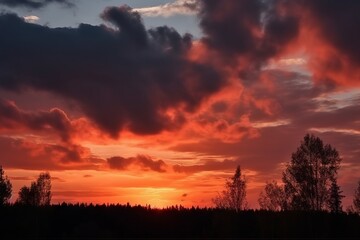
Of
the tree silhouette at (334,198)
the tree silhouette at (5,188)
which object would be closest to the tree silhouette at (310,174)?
the tree silhouette at (334,198)

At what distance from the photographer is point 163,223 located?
125ft

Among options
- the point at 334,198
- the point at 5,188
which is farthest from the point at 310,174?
the point at 5,188

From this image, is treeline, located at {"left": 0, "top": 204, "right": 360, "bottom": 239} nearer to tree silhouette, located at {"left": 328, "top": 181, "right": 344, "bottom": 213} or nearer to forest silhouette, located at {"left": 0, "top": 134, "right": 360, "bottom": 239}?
forest silhouette, located at {"left": 0, "top": 134, "right": 360, "bottom": 239}

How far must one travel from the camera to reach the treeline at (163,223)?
34.8 metres

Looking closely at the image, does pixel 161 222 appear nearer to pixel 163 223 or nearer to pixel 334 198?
pixel 163 223

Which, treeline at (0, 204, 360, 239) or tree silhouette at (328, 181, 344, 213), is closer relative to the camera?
treeline at (0, 204, 360, 239)

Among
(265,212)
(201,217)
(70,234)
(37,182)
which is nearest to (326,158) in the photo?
(265,212)

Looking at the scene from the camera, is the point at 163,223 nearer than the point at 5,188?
Yes

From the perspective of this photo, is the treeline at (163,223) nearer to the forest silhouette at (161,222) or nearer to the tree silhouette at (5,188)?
the forest silhouette at (161,222)

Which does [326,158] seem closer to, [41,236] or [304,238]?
[304,238]

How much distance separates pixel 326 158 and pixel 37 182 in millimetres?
46866

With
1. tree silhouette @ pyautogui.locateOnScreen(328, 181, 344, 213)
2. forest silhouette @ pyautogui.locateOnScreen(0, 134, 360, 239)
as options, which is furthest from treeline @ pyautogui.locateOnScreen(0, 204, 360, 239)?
tree silhouette @ pyautogui.locateOnScreen(328, 181, 344, 213)

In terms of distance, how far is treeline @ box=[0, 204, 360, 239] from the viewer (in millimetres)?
34750

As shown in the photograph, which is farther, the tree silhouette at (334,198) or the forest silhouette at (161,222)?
the tree silhouette at (334,198)
